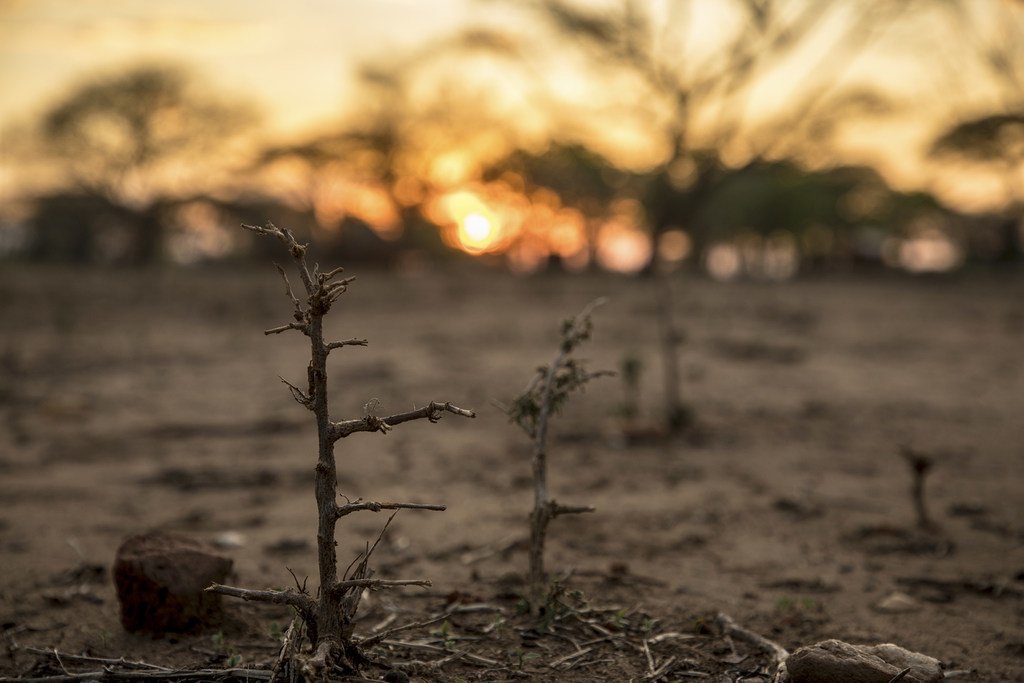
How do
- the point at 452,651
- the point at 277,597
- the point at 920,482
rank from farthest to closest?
the point at 920,482 < the point at 452,651 < the point at 277,597

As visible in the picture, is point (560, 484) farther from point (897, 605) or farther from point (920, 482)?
point (897, 605)

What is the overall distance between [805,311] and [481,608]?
10869 mm

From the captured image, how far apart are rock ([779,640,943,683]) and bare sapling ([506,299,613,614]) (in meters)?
0.79

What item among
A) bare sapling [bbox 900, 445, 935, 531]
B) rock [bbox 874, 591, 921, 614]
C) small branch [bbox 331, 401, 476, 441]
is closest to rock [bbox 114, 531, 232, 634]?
small branch [bbox 331, 401, 476, 441]

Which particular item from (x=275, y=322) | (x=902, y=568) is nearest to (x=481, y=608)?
(x=902, y=568)

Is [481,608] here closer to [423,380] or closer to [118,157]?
[423,380]

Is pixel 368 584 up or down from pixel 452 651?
up

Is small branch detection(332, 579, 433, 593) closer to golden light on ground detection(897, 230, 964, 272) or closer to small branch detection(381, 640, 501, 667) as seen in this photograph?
small branch detection(381, 640, 501, 667)

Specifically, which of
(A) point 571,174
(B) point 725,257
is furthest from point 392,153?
(B) point 725,257

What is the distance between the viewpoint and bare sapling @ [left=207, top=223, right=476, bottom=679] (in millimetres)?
2166

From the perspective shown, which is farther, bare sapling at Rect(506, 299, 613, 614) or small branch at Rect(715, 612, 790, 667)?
bare sapling at Rect(506, 299, 613, 614)

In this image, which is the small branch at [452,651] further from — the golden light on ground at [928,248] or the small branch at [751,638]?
the golden light on ground at [928,248]

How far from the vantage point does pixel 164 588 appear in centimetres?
288

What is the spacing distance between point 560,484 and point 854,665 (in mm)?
2637
